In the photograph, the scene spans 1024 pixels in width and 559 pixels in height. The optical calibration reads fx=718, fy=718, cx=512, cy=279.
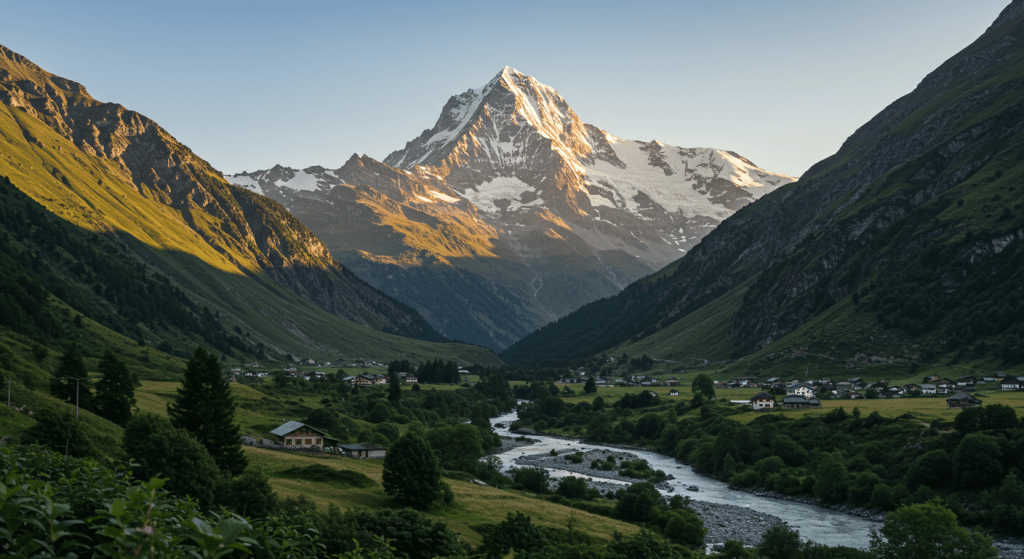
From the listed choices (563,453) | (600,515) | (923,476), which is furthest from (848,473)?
(563,453)

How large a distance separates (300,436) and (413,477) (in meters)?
44.1

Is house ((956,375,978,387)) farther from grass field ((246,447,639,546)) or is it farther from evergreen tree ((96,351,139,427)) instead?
evergreen tree ((96,351,139,427))

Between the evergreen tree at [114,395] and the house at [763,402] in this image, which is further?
the house at [763,402]

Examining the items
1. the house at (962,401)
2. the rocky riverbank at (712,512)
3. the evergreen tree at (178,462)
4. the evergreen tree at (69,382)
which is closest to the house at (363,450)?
the rocky riverbank at (712,512)

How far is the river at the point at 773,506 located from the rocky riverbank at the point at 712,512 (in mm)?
2535

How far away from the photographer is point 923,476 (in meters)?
113

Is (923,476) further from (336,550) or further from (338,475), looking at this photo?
(336,550)

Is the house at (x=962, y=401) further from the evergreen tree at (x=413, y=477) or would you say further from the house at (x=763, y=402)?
the evergreen tree at (x=413, y=477)

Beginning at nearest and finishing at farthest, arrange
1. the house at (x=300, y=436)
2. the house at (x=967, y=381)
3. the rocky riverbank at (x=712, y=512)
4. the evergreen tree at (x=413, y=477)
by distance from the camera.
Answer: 1. the evergreen tree at (x=413, y=477)
2. the rocky riverbank at (x=712, y=512)
3. the house at (x=300, y=436)
4. the house at (x=967, y=381)

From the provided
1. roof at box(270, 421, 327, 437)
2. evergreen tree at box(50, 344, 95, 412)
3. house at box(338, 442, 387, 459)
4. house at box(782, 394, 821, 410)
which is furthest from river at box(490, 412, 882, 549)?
evergreen tree at box(50, 344, 95, 412)

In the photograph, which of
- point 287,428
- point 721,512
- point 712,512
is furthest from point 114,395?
point 721,512

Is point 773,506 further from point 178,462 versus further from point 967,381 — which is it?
point 967,381

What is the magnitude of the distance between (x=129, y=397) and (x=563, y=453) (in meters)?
101

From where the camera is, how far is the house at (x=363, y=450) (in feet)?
418
